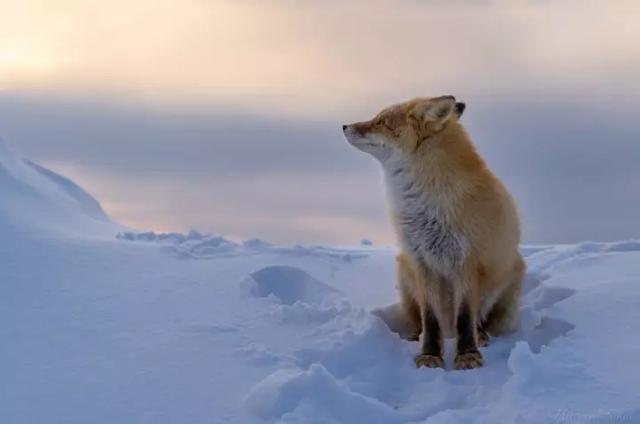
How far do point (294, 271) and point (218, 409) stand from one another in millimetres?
2593

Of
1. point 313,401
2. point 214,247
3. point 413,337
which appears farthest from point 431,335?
point 214,247

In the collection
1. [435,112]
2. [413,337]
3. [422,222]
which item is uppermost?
[435,112]

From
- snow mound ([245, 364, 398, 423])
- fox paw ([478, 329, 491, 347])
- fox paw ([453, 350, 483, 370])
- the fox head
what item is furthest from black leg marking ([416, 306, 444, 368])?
the fox head

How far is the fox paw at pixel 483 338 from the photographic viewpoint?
18.2ft

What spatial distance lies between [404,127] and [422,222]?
2.26ft

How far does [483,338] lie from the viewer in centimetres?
563

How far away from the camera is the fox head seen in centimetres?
530

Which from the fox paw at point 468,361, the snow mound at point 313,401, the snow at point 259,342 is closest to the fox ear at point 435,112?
the snow at point 259,342

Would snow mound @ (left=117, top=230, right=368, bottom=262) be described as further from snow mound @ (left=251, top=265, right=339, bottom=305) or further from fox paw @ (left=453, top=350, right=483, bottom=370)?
fox paw @ (left=453, top=350, right=483, bottom=370)

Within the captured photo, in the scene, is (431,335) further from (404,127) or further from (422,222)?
(404,127)

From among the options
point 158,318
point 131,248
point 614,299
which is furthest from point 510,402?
point 131,248

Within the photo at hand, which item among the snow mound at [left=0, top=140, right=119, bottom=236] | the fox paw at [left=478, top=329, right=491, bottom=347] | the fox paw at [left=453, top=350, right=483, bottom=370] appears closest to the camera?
the fox paw at [left=453, top=350, right=483, bottom=370]

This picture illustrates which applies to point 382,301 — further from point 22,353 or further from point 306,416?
point 22,353

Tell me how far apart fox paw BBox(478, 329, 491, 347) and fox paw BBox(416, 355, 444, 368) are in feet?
1.83
